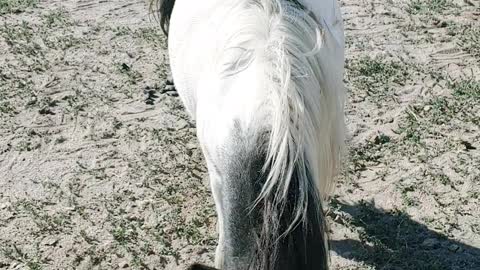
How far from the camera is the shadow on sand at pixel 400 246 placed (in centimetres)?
317

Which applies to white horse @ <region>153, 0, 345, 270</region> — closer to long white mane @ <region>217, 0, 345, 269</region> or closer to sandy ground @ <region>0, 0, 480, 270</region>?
long white mane @ <region>217, 0, 345, 269</region>

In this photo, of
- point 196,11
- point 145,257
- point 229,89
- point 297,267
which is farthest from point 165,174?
point 297,267

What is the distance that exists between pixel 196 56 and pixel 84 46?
260 cm

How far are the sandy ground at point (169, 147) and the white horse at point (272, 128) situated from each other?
1.14m

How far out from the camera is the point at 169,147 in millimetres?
4070

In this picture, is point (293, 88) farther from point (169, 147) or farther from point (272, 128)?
point (169, 147)

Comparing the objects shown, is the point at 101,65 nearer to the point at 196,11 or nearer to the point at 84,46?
the point at 84,46

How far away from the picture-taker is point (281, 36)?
7.01 feet

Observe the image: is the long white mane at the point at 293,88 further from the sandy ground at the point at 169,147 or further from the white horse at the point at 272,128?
the sandy ground at the point at 169,147

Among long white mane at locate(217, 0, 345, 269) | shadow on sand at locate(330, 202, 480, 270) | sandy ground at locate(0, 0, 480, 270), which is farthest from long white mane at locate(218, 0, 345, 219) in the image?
sandy ground at locate(0, 0, 480, 270)

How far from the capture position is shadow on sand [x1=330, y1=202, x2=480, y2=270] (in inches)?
125

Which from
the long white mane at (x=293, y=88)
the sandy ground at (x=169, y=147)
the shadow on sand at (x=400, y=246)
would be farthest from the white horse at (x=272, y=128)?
the sandy ground at (x=169, y=147)

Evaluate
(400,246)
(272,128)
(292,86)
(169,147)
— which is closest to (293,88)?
(292,86)

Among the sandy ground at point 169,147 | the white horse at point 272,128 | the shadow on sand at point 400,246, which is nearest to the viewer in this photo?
the white horse at point 272,128
